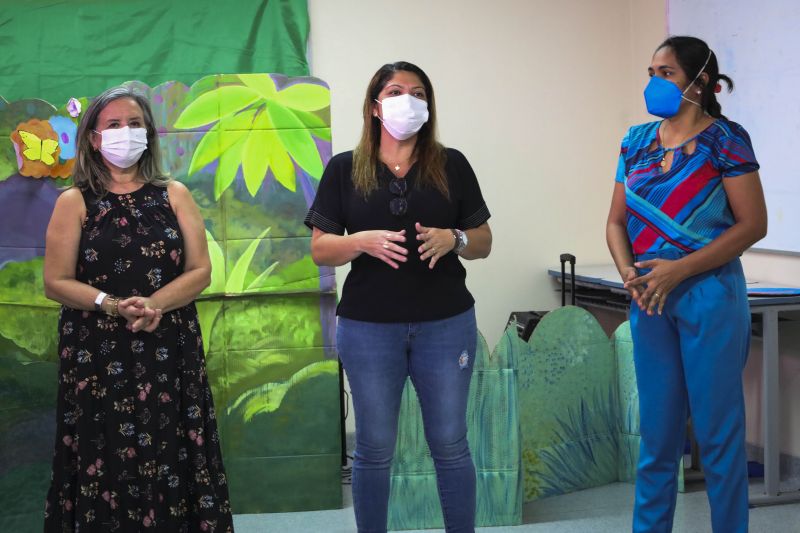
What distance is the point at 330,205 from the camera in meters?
2.39

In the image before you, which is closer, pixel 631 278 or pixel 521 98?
pixel 631 278

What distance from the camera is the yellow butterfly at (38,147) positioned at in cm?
334

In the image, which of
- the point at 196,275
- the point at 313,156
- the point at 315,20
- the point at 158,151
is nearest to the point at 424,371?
the point at 196,275

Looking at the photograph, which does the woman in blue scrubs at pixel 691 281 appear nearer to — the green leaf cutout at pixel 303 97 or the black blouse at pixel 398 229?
the black blouse at pixel 398 229

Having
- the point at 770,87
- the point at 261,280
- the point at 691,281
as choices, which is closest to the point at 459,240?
the point at 691,281

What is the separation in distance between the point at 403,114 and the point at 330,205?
→ 301 millimetres

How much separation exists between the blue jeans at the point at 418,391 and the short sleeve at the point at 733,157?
2.44 feet

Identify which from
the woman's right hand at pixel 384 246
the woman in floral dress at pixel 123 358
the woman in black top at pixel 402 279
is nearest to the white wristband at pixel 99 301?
the woman in floral dress at pixel 123 358

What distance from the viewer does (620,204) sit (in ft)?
8.48

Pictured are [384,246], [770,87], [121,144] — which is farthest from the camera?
[770,87]

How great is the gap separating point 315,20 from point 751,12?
207cm

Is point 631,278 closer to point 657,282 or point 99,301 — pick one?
point 657,282

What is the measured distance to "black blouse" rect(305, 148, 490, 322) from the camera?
2.31 meters

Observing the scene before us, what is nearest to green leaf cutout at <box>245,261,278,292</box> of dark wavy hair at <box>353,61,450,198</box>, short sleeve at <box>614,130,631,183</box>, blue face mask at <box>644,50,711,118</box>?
dark wavy hair at <box>353,61,450,198</box>
